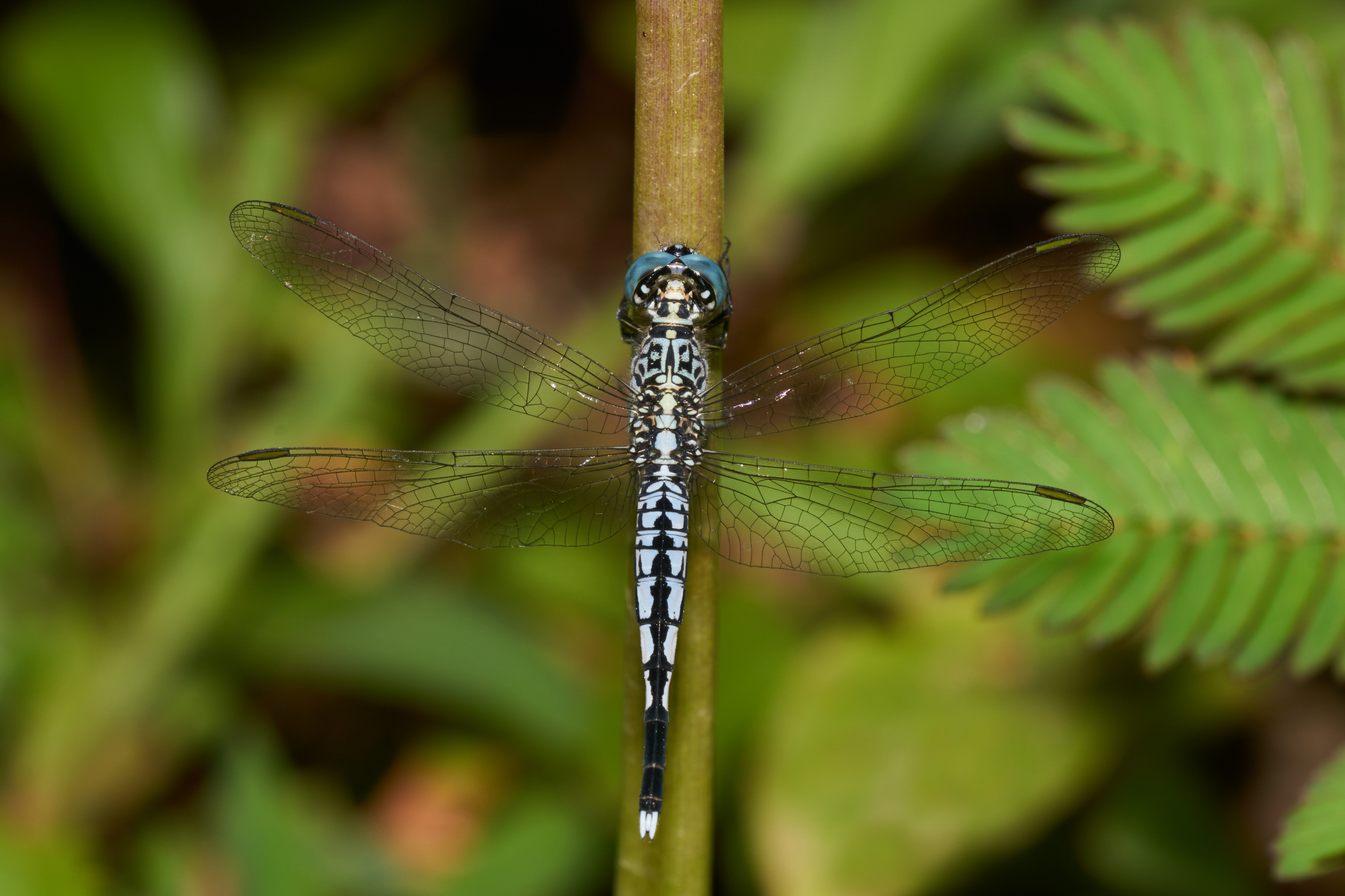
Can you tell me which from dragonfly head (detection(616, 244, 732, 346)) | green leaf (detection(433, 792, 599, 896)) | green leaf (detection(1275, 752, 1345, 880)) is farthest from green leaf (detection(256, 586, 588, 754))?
green leaf (detection(1275, 752, 1345, 880))

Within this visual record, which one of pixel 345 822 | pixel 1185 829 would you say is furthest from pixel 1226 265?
pixel 345 822

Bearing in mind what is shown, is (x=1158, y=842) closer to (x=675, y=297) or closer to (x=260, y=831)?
(x=675, y=297)

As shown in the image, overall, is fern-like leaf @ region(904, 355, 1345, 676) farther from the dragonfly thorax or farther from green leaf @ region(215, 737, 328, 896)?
green leaf @ region(215, 737, 328, 896)

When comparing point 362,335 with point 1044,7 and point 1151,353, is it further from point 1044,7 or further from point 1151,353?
point 1044,7

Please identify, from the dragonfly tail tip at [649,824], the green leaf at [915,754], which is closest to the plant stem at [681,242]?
the dragonfly tail tip at [649,824]

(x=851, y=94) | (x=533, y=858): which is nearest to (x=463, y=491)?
(x=533, y=858)

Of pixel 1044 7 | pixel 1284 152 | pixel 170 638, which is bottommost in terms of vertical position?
pixel 170 638
